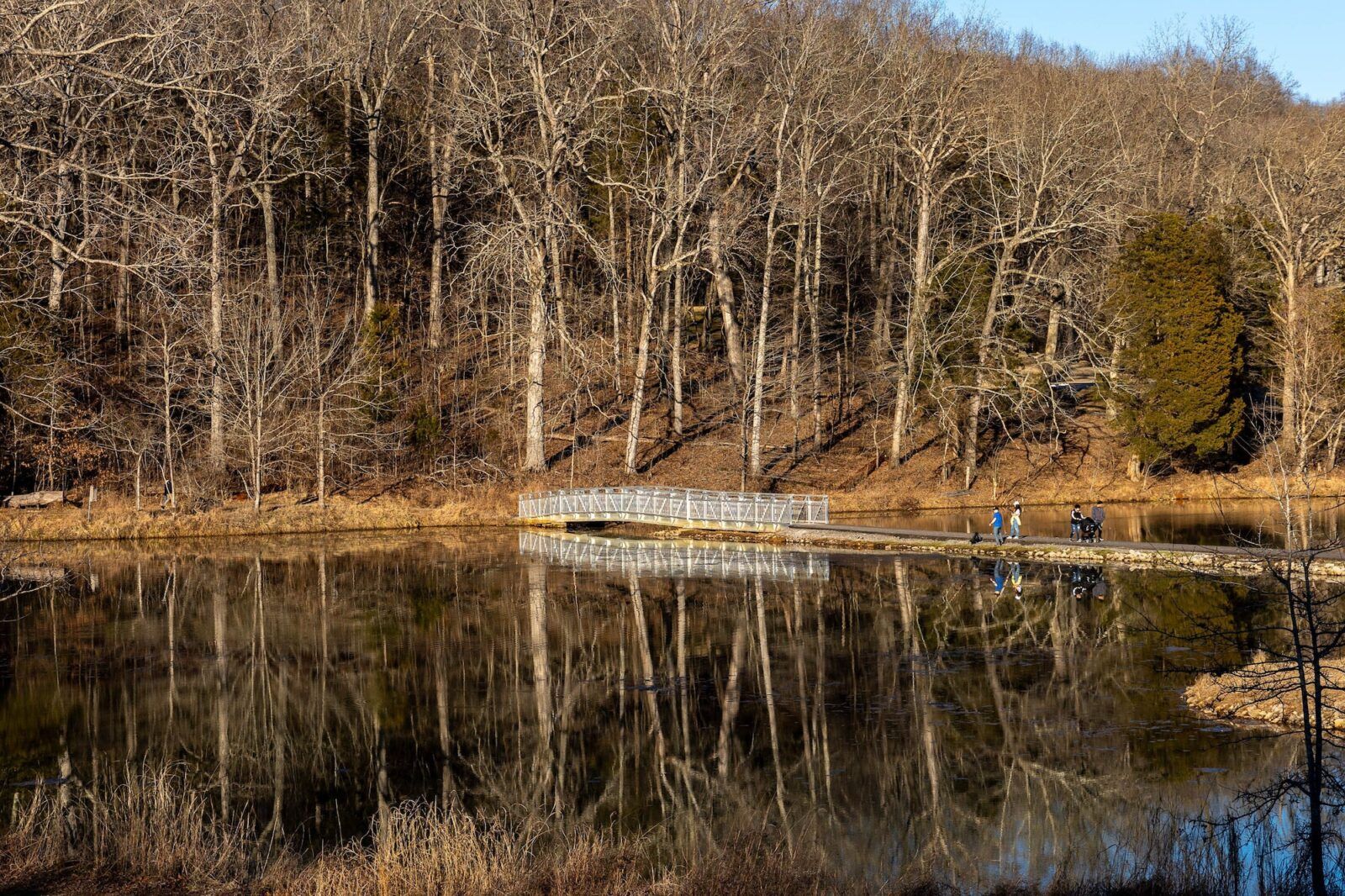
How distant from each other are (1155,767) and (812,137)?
121 ft

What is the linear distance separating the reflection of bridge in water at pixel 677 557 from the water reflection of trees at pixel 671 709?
1.55 m

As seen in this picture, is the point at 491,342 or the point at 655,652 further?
the point at 491,342

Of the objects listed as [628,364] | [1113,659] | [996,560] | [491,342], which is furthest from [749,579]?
[491,342]

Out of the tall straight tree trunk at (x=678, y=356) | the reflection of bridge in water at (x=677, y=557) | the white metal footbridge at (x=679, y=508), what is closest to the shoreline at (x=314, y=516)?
the white metal footbridge at (x=679, y=508)

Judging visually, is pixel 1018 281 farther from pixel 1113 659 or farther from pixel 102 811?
pixel 102 811

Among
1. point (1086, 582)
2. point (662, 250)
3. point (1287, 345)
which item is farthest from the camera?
point (662, 250)

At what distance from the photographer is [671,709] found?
1869 centimetres

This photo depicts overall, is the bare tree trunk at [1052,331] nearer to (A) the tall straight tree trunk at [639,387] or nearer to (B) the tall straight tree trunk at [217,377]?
(A) the tall straight tree trunk at [639,387]

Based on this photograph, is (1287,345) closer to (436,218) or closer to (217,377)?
(436,218)

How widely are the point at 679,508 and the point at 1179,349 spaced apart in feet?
69.9

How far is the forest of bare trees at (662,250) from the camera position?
44.0m

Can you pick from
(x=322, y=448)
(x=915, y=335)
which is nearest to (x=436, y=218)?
(x=322, y=448)

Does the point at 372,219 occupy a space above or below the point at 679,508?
above

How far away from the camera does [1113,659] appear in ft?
68.9
